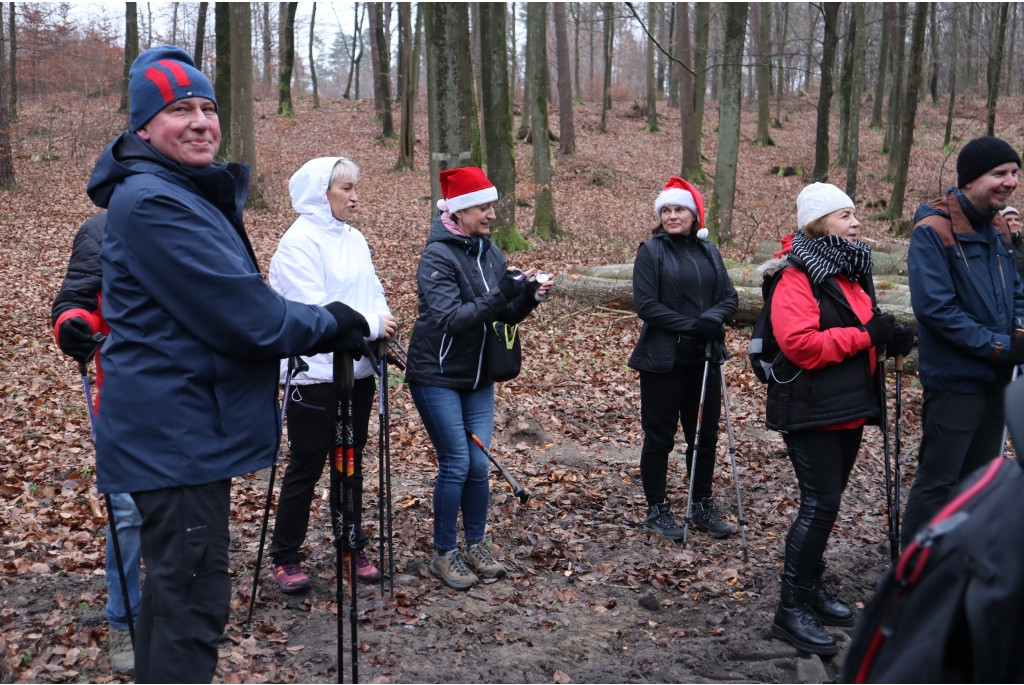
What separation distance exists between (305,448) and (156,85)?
2305mm

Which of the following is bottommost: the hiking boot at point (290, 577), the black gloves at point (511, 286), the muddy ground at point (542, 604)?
the muddy ground at point (542, 604)

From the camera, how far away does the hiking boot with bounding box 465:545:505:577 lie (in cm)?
509

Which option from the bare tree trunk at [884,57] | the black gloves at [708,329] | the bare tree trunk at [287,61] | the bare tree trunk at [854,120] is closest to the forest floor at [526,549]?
A: the black gloves at [708,329]

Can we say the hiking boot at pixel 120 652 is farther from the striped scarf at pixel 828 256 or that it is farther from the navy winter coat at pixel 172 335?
the striped scarf at pixel 828 256

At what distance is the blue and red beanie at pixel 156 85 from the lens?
115 inches

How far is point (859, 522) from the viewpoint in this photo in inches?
243

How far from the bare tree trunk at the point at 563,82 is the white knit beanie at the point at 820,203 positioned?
22.4 m

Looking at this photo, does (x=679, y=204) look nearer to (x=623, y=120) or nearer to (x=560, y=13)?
(x=560, y=13)

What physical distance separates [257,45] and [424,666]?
Result: 52221 millimetres

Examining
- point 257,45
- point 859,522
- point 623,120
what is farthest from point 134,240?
point 257,45

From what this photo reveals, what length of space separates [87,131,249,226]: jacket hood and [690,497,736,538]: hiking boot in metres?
4.31

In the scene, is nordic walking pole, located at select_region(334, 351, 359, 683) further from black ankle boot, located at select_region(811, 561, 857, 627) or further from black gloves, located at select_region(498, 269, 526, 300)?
black ankle boot, located at select_region(811, 561, 857, 627)

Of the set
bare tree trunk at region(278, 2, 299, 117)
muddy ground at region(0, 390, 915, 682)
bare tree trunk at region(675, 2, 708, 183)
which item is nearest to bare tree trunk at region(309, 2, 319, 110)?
bare tree trunk at region(278, 2, 299, 117)

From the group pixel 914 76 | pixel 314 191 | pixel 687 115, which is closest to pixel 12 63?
pixel 687 115
